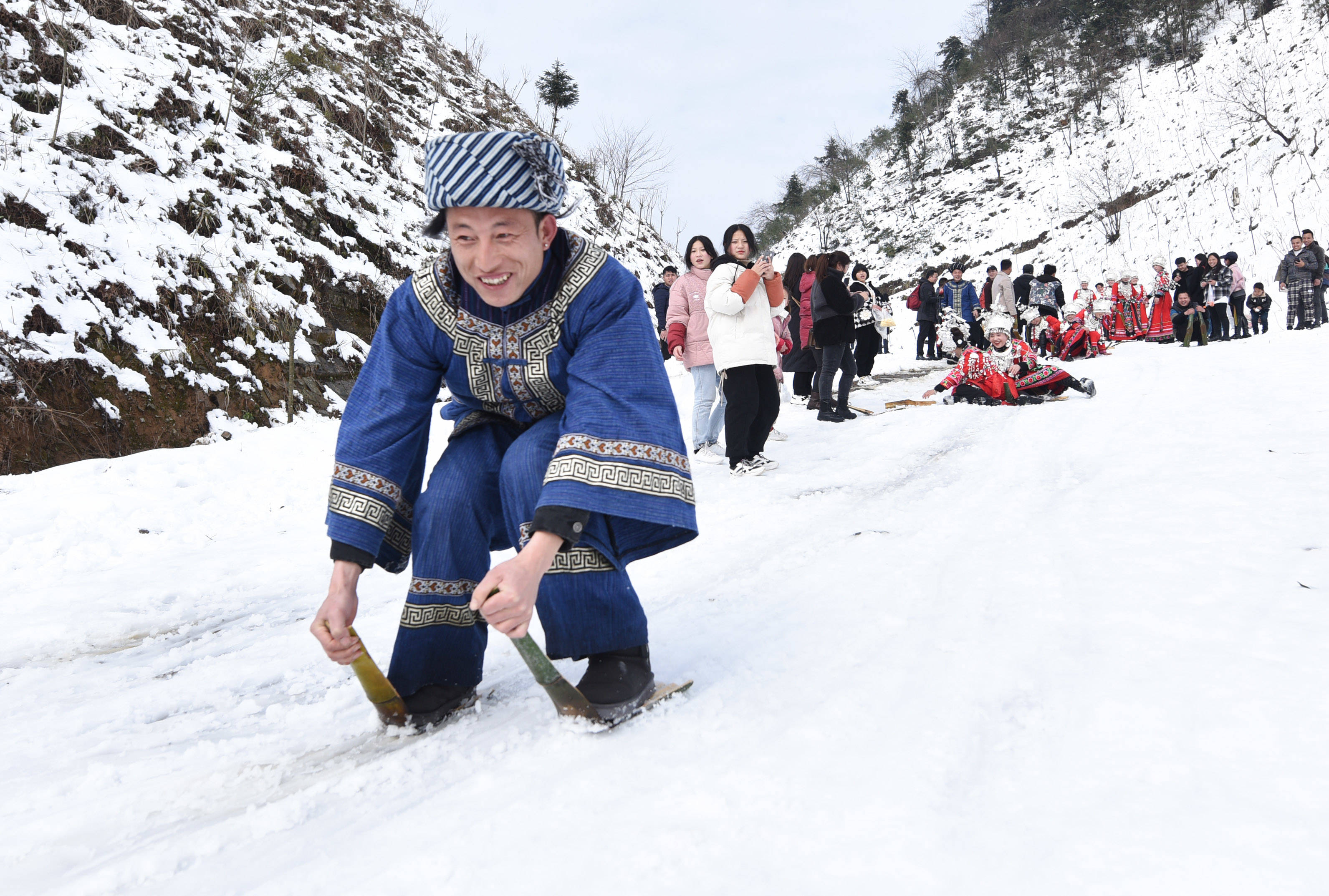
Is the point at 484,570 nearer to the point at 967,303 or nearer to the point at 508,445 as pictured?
the point at 508,445

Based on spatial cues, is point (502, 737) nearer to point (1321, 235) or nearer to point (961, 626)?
point (961, 626)

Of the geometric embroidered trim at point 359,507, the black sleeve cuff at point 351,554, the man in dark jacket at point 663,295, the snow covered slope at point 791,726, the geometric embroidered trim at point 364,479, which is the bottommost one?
the snow covered slope at point 791,726

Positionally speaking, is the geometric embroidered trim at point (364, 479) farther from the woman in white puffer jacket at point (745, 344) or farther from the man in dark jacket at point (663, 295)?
the man in dark jacket at point (663, 295)

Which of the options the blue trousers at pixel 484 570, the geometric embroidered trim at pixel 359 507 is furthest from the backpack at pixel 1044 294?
the geometric embroidered trim at pixel 359 507

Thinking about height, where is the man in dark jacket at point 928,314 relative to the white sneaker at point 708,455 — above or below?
above

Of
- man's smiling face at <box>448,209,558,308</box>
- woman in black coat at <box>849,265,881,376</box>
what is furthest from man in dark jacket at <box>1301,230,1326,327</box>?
man's smiling face at <box>448,209,558,308</box>

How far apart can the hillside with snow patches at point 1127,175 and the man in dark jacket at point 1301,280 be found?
5.64 meters

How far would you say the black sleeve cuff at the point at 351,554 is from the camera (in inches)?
61.6

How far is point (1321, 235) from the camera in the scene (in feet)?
70.0

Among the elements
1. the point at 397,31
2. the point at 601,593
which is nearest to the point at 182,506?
the point at 601,593

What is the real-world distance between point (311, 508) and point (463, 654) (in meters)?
3.26

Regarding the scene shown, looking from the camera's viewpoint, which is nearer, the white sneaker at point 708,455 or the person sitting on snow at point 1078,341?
the white sneaker at point 708,455

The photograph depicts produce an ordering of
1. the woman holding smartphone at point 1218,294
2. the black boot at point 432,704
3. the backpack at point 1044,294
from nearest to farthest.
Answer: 1. the black boot at point 432,704
2. the woman holding smartphone at point 1218,294
3. the backpack at point 1044,294

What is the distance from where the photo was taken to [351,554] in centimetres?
157
